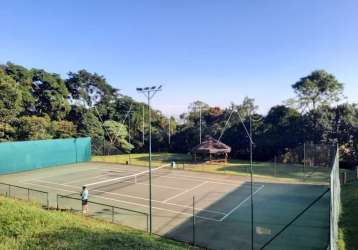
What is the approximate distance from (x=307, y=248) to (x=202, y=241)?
4.53m

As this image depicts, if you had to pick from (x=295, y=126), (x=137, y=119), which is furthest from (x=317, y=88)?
(x=137, y=119)

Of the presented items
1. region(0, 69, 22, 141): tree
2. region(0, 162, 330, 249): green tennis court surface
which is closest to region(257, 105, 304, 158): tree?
region(0, 162, 330, 249): green tennis court surface

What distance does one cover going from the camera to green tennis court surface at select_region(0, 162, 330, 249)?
1580 cm

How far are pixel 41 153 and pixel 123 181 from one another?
13222 millimetres

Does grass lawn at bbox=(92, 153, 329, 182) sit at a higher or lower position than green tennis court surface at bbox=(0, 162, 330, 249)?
higher

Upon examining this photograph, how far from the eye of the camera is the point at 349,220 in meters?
16.6

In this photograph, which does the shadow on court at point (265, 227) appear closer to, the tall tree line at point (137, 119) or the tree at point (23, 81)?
the tall tree line at point (137, 119)

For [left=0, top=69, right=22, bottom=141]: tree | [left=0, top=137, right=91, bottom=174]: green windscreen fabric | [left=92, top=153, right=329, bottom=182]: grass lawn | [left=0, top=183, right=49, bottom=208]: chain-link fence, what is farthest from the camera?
[left=0, top=69, right=22, bottom=141]: tree

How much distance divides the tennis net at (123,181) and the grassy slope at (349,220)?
16.2 metres

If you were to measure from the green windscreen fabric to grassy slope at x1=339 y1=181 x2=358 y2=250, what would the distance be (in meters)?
30.0

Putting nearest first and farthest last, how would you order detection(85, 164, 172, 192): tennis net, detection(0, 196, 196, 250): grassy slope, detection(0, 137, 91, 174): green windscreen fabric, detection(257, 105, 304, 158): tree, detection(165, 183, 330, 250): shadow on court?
1. detection(0, 196, 196, 250): grassy slope
2. detection(165, 183, 330, 250): shadow on court
3. detection(85, 164, 172, 192): tennis net
4. detection(0, 137, 91, 174): green windscreen fabric
5. detection(257, 105, 304, 158): tree

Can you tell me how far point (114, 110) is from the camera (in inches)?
2362

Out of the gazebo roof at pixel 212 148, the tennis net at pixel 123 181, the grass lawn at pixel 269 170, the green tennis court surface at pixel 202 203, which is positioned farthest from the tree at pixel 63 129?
the gazebo roof at pixel 212 148

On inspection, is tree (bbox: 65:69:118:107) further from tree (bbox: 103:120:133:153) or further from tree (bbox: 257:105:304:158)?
tree (bbox: 257:105:304:158)
